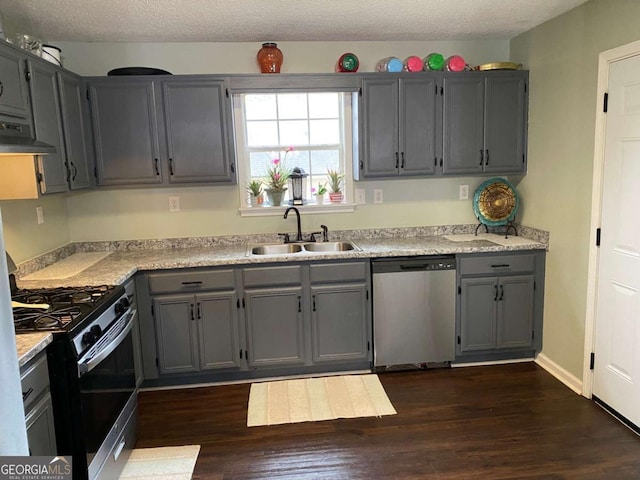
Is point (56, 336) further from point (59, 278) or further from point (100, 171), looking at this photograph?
point (100, 171)

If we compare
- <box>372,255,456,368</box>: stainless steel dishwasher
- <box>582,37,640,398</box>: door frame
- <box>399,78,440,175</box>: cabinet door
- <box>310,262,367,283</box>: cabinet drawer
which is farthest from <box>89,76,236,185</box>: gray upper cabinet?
<box>582,37,640,398</box>: door frame

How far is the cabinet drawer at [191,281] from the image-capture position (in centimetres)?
312

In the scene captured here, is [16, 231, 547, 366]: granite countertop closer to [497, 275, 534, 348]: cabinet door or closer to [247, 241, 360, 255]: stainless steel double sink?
[247, 241, 360, 255]: stainless steel double sink

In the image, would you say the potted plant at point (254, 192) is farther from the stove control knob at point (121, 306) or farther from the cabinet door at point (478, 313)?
the cabinet door at point (478, 313)

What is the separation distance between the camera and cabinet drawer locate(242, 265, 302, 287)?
10.5 ft

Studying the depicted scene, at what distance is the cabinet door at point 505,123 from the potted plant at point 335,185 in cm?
115

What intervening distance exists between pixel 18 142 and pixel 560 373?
139 inches

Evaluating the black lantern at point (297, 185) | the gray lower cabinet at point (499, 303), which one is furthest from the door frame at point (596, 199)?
the black lantern at point (297, 185)

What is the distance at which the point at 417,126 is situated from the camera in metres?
3.50

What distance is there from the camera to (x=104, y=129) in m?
3.26

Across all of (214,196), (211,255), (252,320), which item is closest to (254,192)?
(214,196)

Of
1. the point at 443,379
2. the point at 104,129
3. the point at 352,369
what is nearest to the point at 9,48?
the point at 104,129

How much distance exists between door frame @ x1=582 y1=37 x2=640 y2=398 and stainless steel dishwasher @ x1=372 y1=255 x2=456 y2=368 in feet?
2.79

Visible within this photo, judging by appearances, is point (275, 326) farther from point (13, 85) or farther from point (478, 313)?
point (13, 85)
